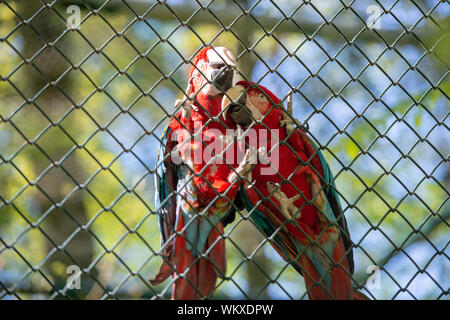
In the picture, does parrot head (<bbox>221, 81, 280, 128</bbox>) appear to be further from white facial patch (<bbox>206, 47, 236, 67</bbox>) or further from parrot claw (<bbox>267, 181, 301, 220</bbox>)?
parrot claw (<bbox>267, 181, 301, 220</bbox>)

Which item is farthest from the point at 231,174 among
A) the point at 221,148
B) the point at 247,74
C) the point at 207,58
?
the point at 247,74

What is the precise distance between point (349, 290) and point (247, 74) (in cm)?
198

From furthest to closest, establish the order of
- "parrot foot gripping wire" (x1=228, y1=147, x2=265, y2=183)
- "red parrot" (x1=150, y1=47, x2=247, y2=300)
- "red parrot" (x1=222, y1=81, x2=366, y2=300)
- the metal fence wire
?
1. the metal fence wire
2. "red parrot" (x1=222, y1=81, x2=366, y2=300)
3. "red parrot" (x1=150, y1=47, x2=247, y2=300)
4. "parrot foot gripping wire" (x1=228, y1=147, x2=265, y2=183)

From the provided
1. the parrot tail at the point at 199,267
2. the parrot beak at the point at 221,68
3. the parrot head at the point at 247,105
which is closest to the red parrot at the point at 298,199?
the parrot head at the point at 247,105

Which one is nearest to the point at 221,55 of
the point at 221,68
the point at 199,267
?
the point at 221,68

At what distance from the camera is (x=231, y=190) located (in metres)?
2.72

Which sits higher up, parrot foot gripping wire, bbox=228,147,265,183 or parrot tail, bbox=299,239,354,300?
parrot foot gripping wire, bbox=228,147,265,183

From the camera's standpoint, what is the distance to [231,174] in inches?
106

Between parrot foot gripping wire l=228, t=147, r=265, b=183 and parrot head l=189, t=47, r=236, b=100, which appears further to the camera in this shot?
parrot head l=189, t=47, r=236, b=100

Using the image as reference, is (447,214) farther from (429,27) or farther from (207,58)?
(207,58)

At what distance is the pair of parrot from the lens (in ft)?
8.78

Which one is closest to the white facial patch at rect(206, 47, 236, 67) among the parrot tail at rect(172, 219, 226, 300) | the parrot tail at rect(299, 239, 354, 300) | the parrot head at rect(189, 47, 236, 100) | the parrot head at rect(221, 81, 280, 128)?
the parrot head at rect(189, 47, 236, 100)

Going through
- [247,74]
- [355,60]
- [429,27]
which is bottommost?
[429,27]

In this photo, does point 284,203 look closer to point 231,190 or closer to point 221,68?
point 231,190
